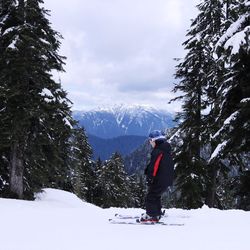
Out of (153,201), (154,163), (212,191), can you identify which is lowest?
(153,201)

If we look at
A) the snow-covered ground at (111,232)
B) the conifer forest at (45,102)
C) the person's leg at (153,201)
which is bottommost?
the snow-covered ground at (111,232)

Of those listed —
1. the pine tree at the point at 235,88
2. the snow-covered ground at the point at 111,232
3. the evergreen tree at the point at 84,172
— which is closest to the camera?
the snow-covered ground at the point at 111,232

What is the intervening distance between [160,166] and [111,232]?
1965 millimetres

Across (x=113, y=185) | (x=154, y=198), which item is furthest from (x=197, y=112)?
(x=113, y=185)

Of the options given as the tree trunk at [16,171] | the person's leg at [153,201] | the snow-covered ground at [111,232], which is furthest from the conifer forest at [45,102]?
the person's leg at [153,201]

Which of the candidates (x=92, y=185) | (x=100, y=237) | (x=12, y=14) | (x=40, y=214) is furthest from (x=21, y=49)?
(x=92, y=185)

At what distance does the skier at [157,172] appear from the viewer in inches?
350

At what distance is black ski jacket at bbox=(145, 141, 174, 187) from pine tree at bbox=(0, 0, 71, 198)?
7337 millimetres

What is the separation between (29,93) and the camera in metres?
15.6

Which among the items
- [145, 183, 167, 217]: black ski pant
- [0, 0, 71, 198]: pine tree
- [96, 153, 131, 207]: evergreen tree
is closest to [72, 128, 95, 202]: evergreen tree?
[96, 153, 131, 207]: evergreen tree

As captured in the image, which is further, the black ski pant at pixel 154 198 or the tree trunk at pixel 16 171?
the tree trunk at pixel 16 171

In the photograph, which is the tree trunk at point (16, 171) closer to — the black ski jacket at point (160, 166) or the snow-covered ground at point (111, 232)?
the snow-covered ground at point (111, 232)

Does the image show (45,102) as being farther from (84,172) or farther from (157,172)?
(84,172)

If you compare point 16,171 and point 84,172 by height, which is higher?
point 84,172
